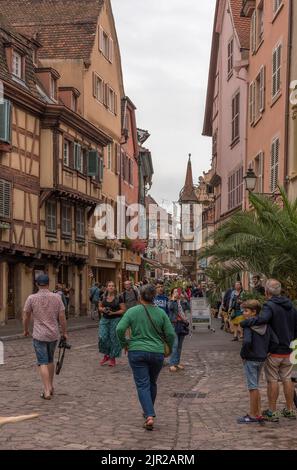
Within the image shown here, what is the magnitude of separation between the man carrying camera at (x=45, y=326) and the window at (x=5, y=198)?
16650mm

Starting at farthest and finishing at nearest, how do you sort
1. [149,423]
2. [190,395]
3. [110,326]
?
[110,326]
[190,395]
[149,423]

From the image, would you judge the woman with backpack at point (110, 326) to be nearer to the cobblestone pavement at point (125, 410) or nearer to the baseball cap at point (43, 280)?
the cobblestone pavement at point (125, 410)

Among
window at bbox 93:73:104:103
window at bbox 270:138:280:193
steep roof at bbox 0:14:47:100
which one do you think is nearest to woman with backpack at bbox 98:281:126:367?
window at bbox 270:138:280:193

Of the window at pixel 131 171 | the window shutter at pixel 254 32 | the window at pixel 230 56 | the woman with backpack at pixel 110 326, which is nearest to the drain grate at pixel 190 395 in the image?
the woman with backpack at pixel 110 326

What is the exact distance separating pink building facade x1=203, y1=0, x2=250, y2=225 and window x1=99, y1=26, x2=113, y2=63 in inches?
220

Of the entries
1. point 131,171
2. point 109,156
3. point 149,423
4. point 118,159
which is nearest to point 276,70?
point 149,423

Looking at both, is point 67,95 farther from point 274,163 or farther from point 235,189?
point 274,163

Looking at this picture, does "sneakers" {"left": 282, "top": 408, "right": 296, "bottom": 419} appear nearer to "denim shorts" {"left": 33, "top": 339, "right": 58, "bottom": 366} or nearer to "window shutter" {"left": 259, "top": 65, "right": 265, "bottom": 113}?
"denim shorts" {"left": 33, "top": 339, "right": 58, "bottom": 366}

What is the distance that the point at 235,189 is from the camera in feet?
107

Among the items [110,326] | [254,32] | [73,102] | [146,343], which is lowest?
[110,326]

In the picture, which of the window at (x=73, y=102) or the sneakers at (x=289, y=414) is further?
the window at (x=73, y=102)

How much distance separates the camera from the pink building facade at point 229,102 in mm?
30719

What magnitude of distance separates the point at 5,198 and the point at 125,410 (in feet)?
60.1

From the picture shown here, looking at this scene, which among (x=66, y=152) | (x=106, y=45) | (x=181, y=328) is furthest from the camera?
(x=106, y=45)
